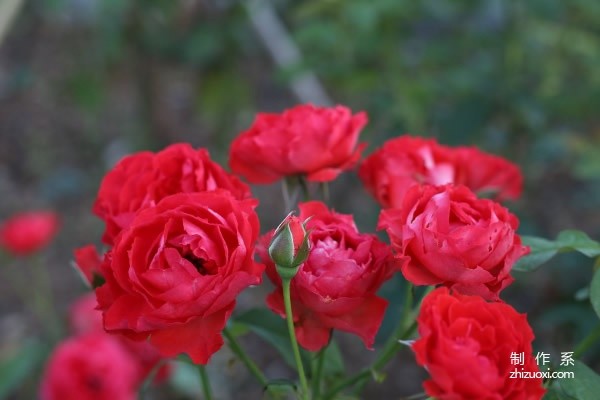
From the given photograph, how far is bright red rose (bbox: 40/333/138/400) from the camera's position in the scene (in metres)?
1.30

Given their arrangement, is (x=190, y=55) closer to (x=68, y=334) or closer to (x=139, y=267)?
(x=68, y=334)

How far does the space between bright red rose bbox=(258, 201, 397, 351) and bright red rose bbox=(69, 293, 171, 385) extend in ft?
2.03

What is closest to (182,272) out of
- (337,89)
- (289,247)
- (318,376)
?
(289,247)

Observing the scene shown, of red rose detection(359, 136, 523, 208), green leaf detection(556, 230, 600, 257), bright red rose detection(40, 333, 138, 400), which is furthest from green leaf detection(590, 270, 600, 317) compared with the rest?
bright red rose detection(40, 333, 138, 400)

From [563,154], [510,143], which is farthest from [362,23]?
[563,154]

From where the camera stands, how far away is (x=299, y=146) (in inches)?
27.6

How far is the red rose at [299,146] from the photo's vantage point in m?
0.70

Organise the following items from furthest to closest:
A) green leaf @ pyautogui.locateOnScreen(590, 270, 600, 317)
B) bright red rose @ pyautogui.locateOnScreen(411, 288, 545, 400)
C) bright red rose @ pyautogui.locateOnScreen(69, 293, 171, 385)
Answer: bright red rose @ pyautogui.locateOnScreen(69, 293, 171, 385) < green leaf @ pyautogui.locateOnScreen(590, 270, 600, 317) < bright red rose @ pyautogui.locateOnScreen(411, 288, 545, 400)

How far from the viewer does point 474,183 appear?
0.75m

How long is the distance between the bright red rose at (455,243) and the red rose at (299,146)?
0.14m

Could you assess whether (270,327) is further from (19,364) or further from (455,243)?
(19,364)

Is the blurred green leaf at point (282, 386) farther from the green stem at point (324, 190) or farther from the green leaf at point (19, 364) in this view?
the green leaf at point (19, 364)

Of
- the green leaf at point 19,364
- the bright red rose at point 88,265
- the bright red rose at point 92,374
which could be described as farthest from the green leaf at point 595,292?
the green leaf at point 19,364

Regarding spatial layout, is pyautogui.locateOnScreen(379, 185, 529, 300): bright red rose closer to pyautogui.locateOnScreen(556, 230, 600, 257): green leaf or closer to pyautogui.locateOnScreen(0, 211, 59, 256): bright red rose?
pyautogui.locateOnScreen(556, 230, 600, 257): green leaf
